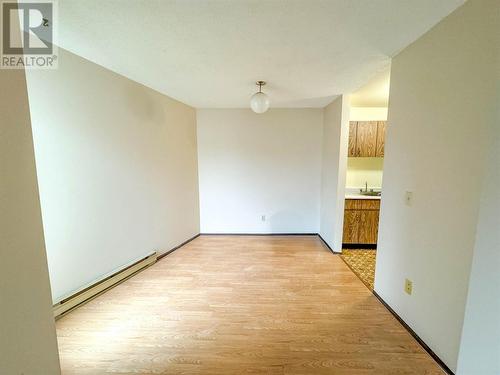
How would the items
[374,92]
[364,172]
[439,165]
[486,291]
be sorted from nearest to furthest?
[486,291] → [439,165] → [374,92] → [364,172]

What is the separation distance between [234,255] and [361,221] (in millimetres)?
2195

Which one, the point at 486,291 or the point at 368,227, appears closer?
the point at 486,291

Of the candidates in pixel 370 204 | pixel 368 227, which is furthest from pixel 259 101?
pixel 368 227

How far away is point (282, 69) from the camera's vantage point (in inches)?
83.0

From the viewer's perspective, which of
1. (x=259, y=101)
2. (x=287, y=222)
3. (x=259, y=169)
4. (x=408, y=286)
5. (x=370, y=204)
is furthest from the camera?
(x=287, y=222)

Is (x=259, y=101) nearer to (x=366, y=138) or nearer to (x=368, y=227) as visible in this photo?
(x=366, y=138)

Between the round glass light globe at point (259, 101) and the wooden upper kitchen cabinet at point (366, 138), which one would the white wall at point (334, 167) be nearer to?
the wooden upper kitchen cabinet at point (366, 138)

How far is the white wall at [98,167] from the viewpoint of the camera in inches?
66.8

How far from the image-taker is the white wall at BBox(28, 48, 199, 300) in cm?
170

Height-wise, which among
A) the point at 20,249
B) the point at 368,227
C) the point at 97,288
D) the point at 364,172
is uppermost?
the point at 364,172

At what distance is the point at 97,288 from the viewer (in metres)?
2.08

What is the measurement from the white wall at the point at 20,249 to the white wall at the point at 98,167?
0.99m

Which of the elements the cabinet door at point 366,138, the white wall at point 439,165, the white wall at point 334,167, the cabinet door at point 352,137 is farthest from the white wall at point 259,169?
the white wall at point 439,165

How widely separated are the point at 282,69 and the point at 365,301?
8.42 feet
